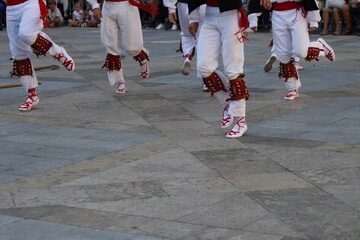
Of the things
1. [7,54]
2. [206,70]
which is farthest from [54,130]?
[7,54]

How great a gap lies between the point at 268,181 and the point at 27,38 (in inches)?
162

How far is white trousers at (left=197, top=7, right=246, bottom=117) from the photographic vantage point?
7094 mm

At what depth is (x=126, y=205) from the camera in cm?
511

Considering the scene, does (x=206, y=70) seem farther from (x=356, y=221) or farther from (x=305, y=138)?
(x=356, y=221)

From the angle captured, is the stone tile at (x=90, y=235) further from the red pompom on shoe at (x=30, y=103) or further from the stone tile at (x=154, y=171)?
the red pompom on shoe at (x=30, y=103)

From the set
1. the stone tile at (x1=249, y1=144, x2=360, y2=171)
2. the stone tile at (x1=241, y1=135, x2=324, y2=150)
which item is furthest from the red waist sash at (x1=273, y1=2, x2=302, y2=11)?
the stone tile at (x1=249, y1=144, x2=360, y2=171)

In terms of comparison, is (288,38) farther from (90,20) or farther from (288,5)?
(90,20)

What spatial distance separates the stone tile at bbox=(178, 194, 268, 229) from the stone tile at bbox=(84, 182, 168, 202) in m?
0.50

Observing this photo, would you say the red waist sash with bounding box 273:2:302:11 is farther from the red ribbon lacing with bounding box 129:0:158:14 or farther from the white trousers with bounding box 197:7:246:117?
the white trousers with bounding box 197:7:246:117

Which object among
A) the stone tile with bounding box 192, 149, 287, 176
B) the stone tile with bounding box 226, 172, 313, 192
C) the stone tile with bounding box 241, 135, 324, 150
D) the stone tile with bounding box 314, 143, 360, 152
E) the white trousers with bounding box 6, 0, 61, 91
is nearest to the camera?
the stone tile with bounding box 226, 172, 313, 192

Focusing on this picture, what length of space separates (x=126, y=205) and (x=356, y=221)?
5.04 ft

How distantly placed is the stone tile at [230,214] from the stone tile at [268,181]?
341mm

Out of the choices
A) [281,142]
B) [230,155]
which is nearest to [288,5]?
[281,142]

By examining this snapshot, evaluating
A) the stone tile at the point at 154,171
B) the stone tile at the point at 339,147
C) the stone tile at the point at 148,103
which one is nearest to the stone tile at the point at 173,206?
the stone tile at the point at 154,171
